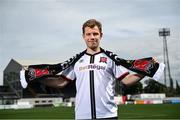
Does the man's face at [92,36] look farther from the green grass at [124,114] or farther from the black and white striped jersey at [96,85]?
the green grass at [124,114]

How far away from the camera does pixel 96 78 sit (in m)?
3.17

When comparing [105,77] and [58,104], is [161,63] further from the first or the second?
[58,104]

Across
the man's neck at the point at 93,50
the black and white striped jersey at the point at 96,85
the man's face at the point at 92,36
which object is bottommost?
the black and white striped jersey at the point at 96,85

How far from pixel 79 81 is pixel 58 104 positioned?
5575cm

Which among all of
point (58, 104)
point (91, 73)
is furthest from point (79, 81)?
point (58, 104)

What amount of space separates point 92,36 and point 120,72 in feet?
1.27

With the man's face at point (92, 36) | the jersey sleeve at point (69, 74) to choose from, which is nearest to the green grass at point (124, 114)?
the jersey sleeve at point (69, 74)

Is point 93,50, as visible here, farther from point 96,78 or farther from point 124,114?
point 124,114

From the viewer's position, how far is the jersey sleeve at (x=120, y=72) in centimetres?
321

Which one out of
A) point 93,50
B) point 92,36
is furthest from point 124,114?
point 92,36

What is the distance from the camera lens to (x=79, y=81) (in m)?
3.22

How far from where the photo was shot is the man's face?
3176mm

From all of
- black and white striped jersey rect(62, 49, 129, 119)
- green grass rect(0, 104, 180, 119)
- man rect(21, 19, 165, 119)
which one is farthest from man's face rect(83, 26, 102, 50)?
green grass rect(0, 104, 180, 119)

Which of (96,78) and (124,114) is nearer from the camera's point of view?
(96,78)
